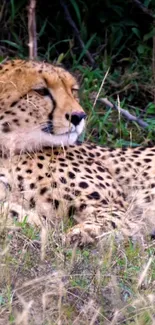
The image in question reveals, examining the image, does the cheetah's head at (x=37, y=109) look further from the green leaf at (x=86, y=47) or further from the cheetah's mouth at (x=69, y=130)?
the green leaf at (x=86, y=47)

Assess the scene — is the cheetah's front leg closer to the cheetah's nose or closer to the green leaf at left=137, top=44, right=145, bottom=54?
the cheetah's nose

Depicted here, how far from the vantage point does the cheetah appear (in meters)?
4.00

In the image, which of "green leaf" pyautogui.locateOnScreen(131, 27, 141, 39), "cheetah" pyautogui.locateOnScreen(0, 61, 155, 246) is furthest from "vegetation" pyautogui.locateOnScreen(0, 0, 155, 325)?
"cheetah" pyautogui.locateOnScreen(0, 61, 155, 246)

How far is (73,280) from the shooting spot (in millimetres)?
3143

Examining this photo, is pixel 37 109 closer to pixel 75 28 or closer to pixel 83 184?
pixel 83 184

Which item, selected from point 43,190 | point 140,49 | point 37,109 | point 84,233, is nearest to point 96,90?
point 140,49

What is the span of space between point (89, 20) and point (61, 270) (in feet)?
9.58

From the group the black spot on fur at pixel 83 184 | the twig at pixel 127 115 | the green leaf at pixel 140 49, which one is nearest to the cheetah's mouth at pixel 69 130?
the black spot on fur at pixel 83 184

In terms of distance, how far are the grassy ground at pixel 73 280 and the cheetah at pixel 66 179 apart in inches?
8.5

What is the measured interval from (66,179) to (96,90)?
1405 millimetres

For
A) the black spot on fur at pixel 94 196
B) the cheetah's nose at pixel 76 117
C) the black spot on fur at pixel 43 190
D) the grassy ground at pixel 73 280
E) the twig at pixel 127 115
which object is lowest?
the twig at pixel 127 115

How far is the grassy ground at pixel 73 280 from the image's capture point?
112 inches

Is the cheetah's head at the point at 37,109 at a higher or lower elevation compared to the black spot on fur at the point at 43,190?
higher

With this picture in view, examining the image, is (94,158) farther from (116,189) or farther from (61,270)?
(61,270)
